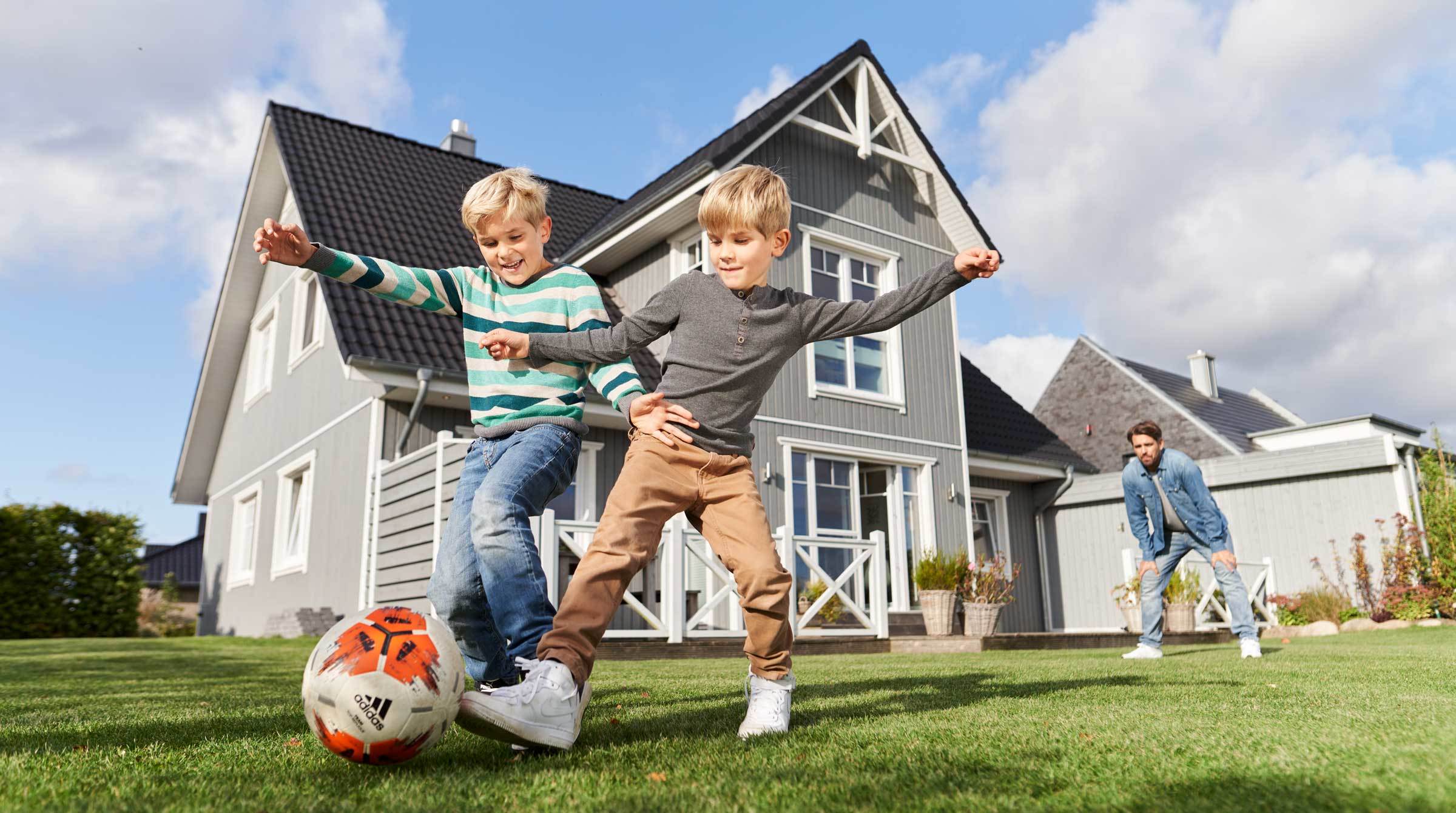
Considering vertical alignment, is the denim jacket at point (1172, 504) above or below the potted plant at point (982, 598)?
above

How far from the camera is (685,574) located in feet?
29.0

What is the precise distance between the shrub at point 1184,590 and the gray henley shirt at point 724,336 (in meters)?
9.64

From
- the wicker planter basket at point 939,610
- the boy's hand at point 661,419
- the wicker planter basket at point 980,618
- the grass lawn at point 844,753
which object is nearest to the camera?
the grass lawn at point 844,753

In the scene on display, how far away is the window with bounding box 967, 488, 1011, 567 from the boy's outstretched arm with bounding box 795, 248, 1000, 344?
12136 millimetres

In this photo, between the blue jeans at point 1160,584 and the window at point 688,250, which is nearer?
the blue jeans at point 1160,584

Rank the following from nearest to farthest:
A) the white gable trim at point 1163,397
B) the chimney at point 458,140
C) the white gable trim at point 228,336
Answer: the white gable trim at point 228,336
the chimney at point 458,140
the white gable trim at point 1163,397

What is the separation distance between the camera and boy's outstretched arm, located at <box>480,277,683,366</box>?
2.54 metres

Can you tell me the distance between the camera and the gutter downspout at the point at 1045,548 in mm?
14914

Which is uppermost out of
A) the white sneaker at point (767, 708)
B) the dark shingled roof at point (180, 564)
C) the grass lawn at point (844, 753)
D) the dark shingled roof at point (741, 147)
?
the dark shingled roof at point (741, 147)

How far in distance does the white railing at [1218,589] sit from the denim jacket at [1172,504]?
4.99m

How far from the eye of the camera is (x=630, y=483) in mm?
2537

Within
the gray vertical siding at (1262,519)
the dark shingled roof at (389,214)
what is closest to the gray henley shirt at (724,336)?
the dark shingled roof at (389,214)

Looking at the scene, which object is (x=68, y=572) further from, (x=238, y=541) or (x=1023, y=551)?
Result: (x=1023, y=551)

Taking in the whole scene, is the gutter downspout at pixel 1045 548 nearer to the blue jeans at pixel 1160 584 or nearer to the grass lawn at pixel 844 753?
the blue jeans at pixel 1160 584
